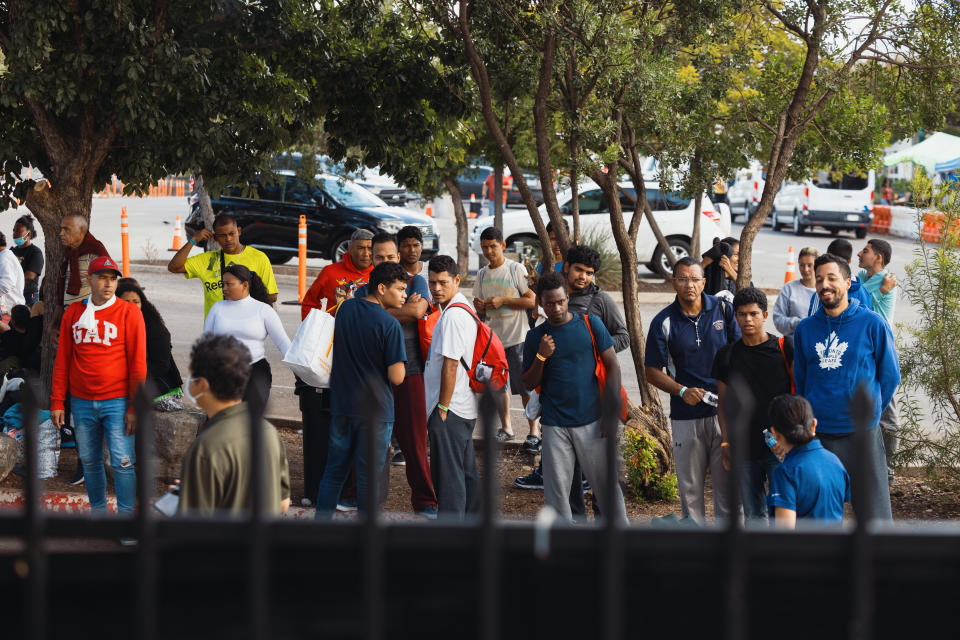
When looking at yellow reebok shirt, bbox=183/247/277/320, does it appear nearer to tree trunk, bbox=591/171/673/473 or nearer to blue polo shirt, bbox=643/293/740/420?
tree trunk, bbox=591/171/673/473

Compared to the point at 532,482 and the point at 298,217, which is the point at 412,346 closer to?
the point at 532,482

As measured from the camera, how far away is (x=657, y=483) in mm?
7648

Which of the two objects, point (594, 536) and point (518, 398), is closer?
point (594, 536)

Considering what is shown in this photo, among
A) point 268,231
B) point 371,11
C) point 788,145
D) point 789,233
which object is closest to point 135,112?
point 371,11

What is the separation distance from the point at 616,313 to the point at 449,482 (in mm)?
1615

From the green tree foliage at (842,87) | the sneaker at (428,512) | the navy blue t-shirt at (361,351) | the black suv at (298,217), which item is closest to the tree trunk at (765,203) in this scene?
the green tree foliage at (842,87)

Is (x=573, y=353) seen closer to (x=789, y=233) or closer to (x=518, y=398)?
(x=518, y=398)

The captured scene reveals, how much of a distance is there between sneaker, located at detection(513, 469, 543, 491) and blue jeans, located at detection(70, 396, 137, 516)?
2960 mm

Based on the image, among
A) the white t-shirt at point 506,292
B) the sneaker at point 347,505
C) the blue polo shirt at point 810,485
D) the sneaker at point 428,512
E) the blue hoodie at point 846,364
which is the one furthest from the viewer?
the white t-shirt at point 506,292

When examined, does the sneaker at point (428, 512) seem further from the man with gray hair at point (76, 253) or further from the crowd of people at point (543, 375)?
the man with gray hair at point (76, 253)

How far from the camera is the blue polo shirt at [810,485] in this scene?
4.54 meters

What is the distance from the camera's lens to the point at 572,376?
6113 millimetres

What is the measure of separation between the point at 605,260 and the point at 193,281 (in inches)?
310

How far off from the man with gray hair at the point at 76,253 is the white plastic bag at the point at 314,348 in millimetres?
1706
